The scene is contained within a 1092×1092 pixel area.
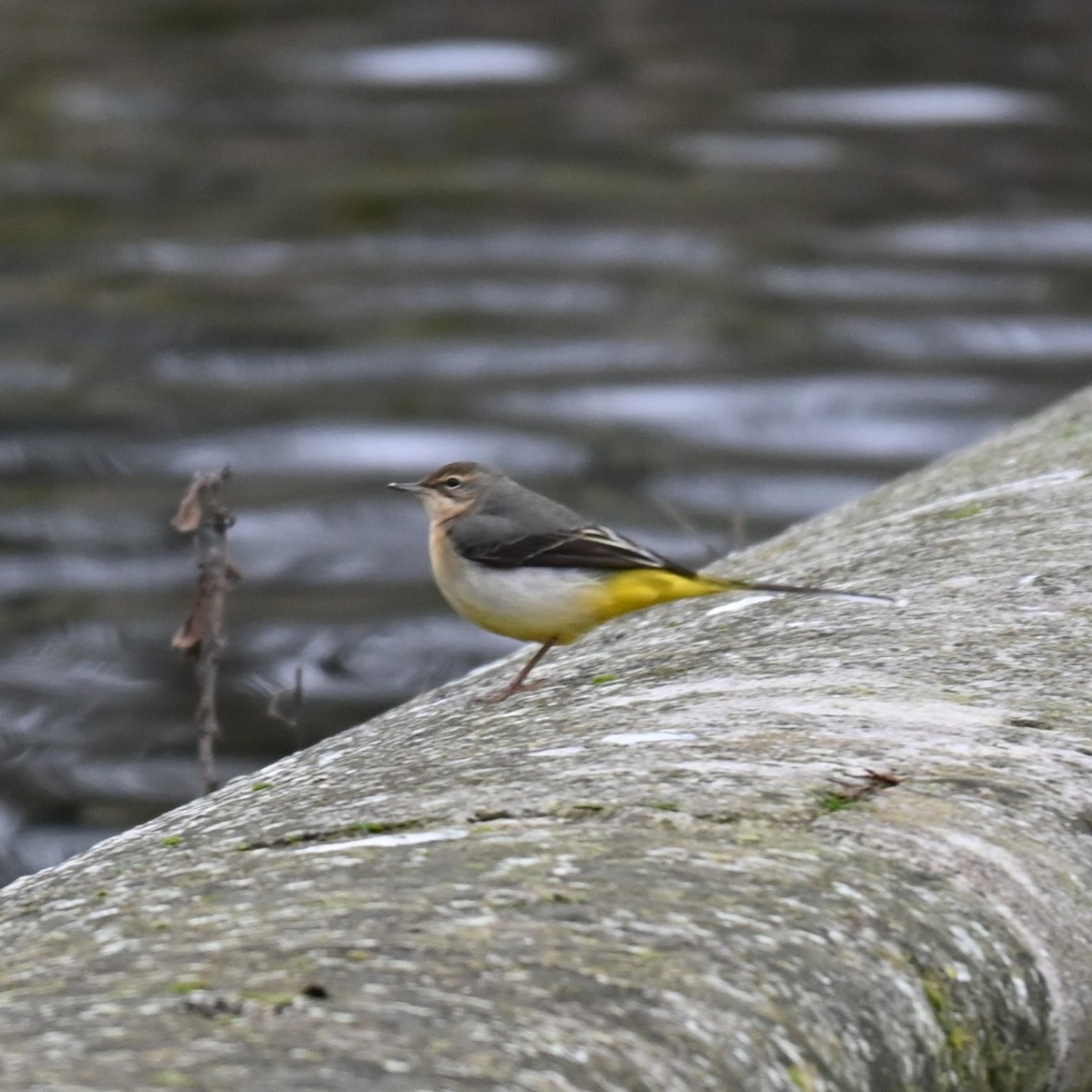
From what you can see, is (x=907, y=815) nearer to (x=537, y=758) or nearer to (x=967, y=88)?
(x=537, y=758)

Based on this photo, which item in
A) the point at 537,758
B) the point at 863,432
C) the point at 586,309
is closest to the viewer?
the point at 537,758

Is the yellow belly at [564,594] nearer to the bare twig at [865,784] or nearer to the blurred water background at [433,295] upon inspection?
the bare twig at [865,784]

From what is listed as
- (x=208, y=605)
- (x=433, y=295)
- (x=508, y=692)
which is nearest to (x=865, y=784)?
(x=508, y=692)

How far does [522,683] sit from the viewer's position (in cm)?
532

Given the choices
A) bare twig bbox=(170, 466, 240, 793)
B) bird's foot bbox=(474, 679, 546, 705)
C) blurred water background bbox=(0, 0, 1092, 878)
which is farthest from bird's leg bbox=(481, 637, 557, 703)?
blurred water background bbox=(0, 0, 1092, 878)

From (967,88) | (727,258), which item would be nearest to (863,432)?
(727,258)

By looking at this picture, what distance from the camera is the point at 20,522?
12953mm

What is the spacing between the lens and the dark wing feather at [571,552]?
5445 mm

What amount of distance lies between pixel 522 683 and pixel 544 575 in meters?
0.31

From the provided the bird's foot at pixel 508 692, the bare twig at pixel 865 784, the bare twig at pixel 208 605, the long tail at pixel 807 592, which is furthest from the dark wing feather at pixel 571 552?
the bare twig at pixel 865 784

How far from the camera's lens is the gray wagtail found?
5445mm

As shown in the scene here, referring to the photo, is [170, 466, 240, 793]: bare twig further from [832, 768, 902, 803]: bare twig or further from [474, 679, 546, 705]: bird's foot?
[832, 768, 902, 803]: bare twig

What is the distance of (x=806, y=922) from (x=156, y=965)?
990 millimetres

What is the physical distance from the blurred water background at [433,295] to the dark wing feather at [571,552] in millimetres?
2561
